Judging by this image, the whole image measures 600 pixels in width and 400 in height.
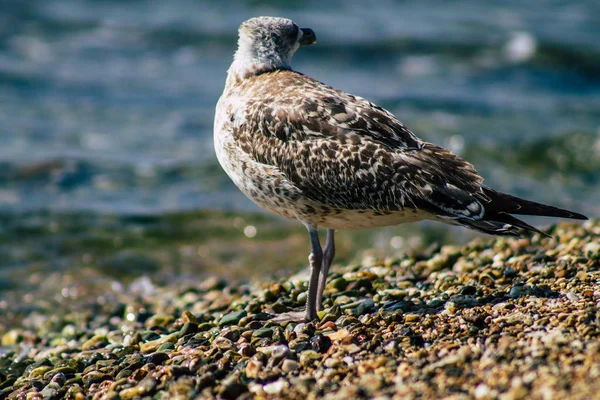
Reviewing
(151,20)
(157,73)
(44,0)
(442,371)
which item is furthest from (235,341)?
(44,0)

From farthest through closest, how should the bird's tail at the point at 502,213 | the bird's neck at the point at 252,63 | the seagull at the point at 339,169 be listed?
the bird's neck at the point at 252,63
the seagull at the point at 339,169
the bird's tail at the point at 502,213

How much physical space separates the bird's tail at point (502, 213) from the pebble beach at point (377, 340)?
0.56 metres

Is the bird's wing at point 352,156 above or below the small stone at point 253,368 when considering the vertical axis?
above

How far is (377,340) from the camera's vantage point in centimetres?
520

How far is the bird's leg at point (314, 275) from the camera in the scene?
6.18 m

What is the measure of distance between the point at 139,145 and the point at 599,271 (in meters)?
10.5

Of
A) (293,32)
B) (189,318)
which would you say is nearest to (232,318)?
(189,318)

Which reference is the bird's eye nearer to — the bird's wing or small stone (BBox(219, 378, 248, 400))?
the bird's wing

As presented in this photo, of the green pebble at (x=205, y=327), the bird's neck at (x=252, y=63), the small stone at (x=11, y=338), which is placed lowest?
the small stone at (x=11, y=338)

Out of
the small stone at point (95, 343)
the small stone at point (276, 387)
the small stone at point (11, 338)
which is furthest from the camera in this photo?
the small stone at point (11, 338)

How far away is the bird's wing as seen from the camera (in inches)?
223

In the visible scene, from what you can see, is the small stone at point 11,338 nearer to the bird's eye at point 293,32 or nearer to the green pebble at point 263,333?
the green pebble at point 263,333

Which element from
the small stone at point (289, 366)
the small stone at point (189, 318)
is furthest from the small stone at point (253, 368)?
the small stone at point (189, 318)

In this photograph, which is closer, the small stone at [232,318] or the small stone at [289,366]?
the small stone at [289,366]
